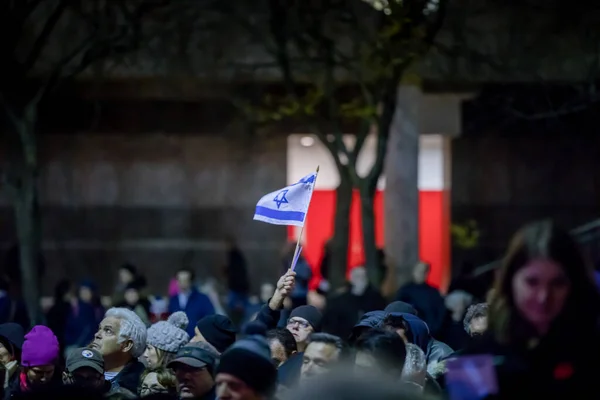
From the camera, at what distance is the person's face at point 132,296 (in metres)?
15.6

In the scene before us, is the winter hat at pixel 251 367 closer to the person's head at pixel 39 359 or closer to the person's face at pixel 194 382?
the person's face at pixel 194 382

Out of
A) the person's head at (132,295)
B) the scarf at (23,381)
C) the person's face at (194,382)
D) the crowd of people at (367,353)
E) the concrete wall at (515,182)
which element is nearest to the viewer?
the crowd of people at (367,353)

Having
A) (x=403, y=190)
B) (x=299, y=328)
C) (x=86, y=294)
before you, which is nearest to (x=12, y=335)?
(x=299, y=328)

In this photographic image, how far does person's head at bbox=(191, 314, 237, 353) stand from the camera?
8082 mm

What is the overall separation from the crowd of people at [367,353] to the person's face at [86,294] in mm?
5675

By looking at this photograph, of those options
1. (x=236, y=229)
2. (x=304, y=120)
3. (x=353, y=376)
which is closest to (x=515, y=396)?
(x=353, y=376)

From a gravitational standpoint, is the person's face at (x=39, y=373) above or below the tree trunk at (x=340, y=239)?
below

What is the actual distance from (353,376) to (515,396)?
0.63m

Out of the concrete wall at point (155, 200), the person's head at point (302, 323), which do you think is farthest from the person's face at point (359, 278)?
the concrete wall at point (155, 200)

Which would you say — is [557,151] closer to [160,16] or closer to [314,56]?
[314,56]

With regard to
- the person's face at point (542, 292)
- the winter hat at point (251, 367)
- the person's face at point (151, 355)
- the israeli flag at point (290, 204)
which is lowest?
the person's face at point (151, 355)

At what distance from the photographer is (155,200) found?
24.5 m

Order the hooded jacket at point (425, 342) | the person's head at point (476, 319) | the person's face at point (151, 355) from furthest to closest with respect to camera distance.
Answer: the person's head at point (476, 319)
the person's face at point (151, 355)
the hooded jacket at point (425, 342)

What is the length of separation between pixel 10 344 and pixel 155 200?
1607 centimetres
